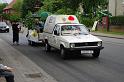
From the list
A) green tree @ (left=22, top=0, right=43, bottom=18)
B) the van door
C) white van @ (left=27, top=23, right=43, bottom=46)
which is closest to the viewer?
the van door

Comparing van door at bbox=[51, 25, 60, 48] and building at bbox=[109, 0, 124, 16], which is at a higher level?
building at bbox=[109, 0, 124, 16]

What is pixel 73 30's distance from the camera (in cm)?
1678

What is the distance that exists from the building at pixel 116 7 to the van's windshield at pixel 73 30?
128ft

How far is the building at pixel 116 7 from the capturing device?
55603 millimetres

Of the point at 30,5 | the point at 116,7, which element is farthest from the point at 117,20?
the point at 30,5

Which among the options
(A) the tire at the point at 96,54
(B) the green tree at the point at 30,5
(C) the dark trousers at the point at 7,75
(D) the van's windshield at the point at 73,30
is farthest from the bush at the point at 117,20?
(B) the green tree at the point at 30,5

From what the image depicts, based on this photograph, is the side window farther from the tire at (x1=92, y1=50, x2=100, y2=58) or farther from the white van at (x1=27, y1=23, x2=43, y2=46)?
the white van at (x1=27, y1=23, x2=43, y2=46)

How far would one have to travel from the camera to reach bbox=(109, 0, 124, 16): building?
182 feet

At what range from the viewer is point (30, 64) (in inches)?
558

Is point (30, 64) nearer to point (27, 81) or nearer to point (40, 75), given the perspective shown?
point (40, 75)

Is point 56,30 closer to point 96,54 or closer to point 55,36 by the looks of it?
point 55,36

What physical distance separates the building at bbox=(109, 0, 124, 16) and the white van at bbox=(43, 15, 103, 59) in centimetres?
3730

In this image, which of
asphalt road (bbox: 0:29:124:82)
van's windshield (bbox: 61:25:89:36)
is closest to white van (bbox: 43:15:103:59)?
van's windshield (bbox: 61:25:89:36)

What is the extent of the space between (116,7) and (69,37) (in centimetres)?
4174
